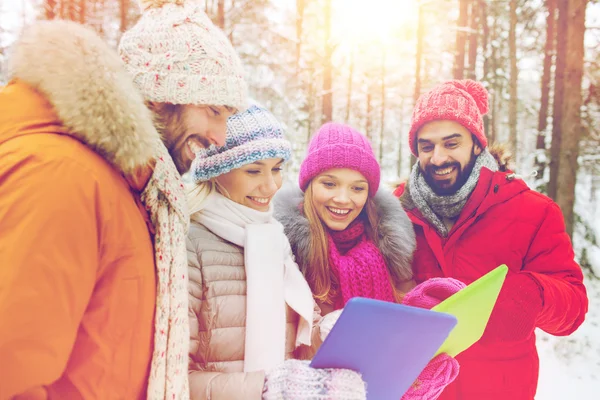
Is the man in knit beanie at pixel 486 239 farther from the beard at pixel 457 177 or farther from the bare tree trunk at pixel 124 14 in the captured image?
the bare tree trunk at pixel 124 14

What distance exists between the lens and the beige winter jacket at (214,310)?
1742 millimetres

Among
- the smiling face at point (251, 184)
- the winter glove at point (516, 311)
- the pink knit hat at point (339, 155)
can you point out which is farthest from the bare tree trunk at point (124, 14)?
the winter glove at point (516, 311)

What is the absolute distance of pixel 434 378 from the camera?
5.65ft

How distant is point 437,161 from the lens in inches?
108

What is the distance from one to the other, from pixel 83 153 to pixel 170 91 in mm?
478

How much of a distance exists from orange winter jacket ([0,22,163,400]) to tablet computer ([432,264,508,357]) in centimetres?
107

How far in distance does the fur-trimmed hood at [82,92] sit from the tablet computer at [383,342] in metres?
0.83

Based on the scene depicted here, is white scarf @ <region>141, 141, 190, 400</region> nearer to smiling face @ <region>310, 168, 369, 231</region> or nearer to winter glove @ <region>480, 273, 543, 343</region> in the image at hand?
smiling face @ <region>310, 168, 369, 231</region>

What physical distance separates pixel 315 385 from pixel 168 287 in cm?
63

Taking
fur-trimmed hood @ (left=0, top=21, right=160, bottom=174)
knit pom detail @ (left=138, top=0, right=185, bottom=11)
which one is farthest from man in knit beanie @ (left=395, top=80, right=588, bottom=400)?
fur-trimmed hood @ (left=0, top=21, right=160, bottom=174)

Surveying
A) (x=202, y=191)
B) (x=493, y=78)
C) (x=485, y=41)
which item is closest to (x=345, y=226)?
(x=202, y=191)

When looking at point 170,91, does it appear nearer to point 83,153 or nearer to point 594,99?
point 83,153

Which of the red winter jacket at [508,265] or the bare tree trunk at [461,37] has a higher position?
the bare tree trunk at [461,37]

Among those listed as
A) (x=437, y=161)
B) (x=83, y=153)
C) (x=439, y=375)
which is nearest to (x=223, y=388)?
(x=439, y=375)
